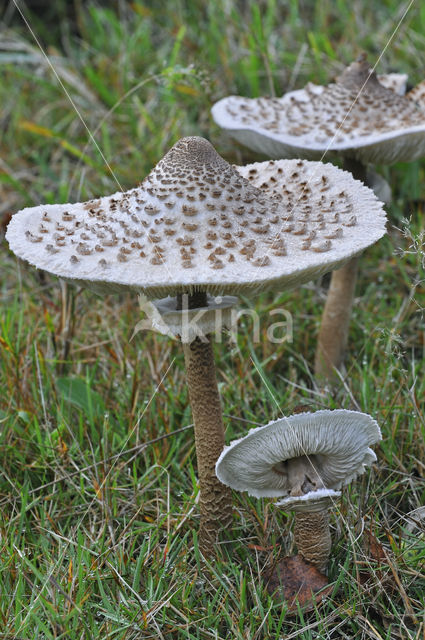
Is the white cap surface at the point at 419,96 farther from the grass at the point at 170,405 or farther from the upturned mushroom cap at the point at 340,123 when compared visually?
the grass at the point at 170,405

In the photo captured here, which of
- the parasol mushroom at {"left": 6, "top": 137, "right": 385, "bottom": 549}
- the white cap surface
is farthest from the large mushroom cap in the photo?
the white cap surface

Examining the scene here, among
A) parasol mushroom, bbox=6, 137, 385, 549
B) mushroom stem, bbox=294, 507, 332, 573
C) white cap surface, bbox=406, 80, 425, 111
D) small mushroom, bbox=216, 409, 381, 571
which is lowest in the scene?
mushroom stem, bbox=294, 507, 332, 573

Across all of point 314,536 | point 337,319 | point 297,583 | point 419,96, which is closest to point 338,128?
point 419,96

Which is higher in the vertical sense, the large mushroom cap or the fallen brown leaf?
the large mushroom cap

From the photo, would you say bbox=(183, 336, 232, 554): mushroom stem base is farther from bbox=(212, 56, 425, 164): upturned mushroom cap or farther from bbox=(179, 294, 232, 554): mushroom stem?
bbox=(212, 56, 425, 164): upturned mushroom cap

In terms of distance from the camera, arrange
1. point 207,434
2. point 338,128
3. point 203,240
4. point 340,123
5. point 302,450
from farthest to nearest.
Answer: point 340,123, point 338,128, point 207,434, point 302,450, point 203,240

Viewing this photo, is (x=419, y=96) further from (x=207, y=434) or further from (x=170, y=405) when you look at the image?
(x=207, y=434)

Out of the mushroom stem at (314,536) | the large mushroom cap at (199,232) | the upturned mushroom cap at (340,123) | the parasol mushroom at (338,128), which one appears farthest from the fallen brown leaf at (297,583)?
the upturned mushroom cap at (340,123)
